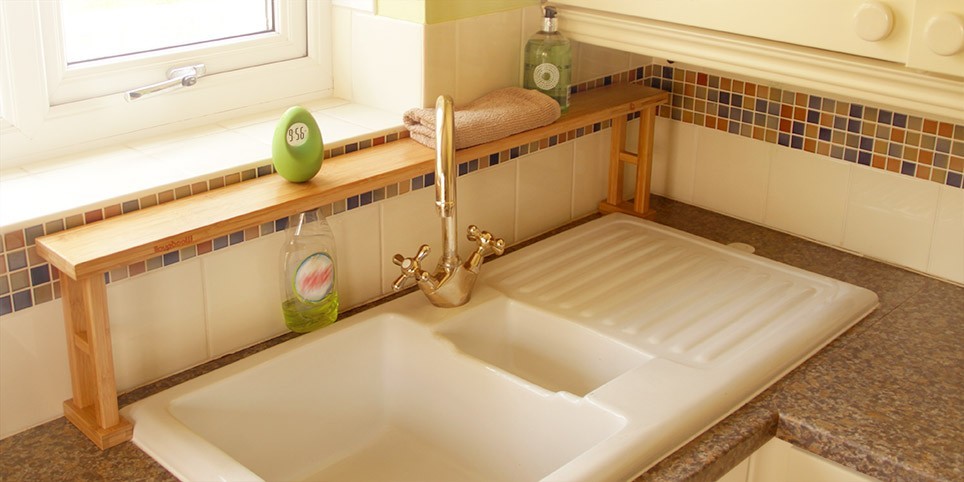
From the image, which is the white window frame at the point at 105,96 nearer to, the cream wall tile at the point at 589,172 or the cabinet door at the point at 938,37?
the cream wall tile at the point at 589,172

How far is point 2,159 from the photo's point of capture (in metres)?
1.49

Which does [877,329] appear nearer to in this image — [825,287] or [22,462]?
[825,287]

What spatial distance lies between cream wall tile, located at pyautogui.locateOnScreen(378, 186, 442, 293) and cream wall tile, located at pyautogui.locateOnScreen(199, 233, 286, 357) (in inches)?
8.1

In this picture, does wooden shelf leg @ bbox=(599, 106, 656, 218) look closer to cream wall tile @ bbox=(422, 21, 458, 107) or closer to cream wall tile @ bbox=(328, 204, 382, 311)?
cream wall tile @ bbox=(422, 21, 458, 107)

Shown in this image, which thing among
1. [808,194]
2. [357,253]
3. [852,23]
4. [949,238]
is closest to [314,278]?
[357,253]

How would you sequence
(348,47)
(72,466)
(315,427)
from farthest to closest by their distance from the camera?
(348,47) < (315,427) < (72,466)

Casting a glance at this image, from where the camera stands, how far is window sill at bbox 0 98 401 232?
1386mm

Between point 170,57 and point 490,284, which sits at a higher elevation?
point 170,57

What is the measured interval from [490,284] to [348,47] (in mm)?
489

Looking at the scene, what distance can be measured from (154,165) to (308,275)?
279 mm

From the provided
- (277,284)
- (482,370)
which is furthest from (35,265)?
(482,370)

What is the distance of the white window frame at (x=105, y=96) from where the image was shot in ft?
4.82

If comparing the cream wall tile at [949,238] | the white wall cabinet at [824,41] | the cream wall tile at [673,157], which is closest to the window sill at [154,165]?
the white wall cabinet at [824,41]

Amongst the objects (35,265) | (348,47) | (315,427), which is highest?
(348,47)
